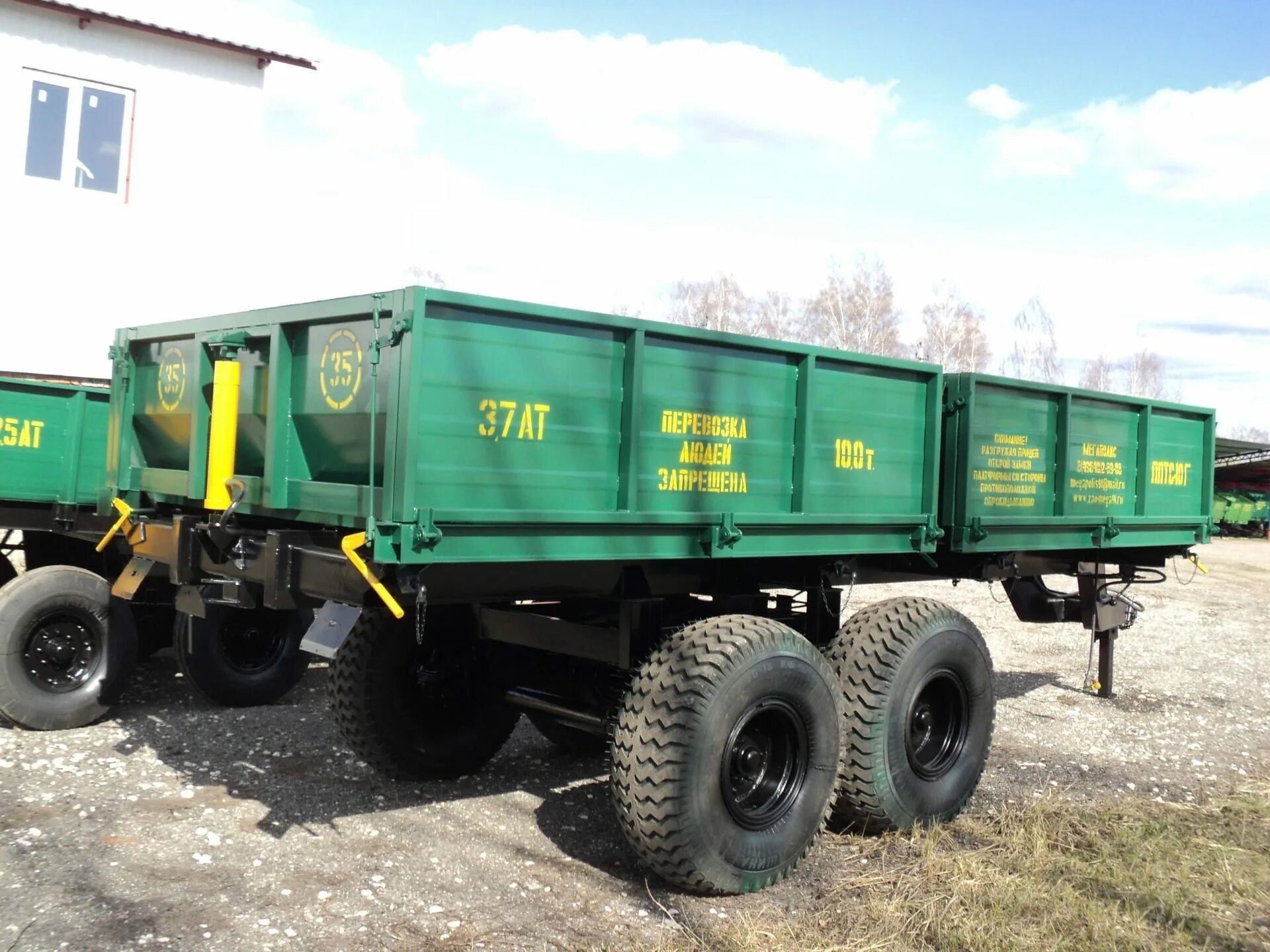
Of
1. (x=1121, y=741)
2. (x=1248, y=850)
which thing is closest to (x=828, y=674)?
(x=1248, y=850)

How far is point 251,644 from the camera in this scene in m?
7.34

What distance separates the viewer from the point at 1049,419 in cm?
641

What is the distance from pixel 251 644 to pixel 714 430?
4.08 meters

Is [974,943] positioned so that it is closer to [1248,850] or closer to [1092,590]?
[1248,850]

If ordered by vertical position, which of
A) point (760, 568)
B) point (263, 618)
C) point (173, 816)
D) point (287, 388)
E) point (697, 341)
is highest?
point (697, 341)

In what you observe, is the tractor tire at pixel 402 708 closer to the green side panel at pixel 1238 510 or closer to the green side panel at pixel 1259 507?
the green side panel at pixel 1238 510

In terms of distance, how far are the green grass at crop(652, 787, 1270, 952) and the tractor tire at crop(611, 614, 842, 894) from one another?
0.22m

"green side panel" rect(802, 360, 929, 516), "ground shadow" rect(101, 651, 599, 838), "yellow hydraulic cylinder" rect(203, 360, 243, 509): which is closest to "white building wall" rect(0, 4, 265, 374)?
"ground shadow" rect(101, 651, 599, 838)

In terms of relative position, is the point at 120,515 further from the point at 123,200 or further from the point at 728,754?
the point at 123,200

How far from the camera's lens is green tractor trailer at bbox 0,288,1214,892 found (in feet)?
13.2

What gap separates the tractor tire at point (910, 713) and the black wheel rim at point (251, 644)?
3878mm

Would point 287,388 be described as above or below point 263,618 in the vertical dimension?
above

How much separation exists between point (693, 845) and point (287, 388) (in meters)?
2.40

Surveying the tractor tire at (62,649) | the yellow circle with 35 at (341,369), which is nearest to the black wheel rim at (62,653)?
the tractor tire at (62,649)
